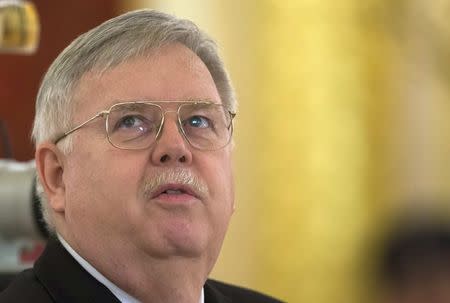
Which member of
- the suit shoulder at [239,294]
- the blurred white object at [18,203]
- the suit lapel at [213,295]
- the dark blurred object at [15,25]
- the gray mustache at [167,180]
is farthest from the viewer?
the dark blurred object at [15,25]

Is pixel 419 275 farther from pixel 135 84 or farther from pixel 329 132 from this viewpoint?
pixel 329 132

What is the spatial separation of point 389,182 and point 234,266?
3.07ft

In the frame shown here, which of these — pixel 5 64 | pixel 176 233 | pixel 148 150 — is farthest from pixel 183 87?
pixel 5 64

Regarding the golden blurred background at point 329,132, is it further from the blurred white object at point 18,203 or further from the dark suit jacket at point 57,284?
the dark suit jacket at point 57,284

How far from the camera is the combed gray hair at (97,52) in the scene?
1.96 metres

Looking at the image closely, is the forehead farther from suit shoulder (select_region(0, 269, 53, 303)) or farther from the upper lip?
suit shoulder (select_region(0, 269, 53, 303))

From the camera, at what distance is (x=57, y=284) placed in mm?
1959

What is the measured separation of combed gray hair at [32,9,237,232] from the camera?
196cm

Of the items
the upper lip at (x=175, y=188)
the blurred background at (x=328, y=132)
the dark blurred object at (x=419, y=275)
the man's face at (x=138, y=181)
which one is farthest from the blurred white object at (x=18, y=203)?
the blurred background at (x=328, y=132)

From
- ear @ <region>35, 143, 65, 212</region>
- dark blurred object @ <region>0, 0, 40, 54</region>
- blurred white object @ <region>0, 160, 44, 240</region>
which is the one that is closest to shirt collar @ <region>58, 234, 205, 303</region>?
ear @ <region>35, 143, 65, 212</region>

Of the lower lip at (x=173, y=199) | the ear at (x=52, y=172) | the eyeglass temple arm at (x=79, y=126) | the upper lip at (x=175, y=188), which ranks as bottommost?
the ear at (x=52, y=172)

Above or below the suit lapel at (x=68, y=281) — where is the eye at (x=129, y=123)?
above

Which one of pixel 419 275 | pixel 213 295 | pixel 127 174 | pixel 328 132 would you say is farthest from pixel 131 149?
pixel 328 132

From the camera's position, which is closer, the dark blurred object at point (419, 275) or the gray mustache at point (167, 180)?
the gray mustache at point (167, 180)
